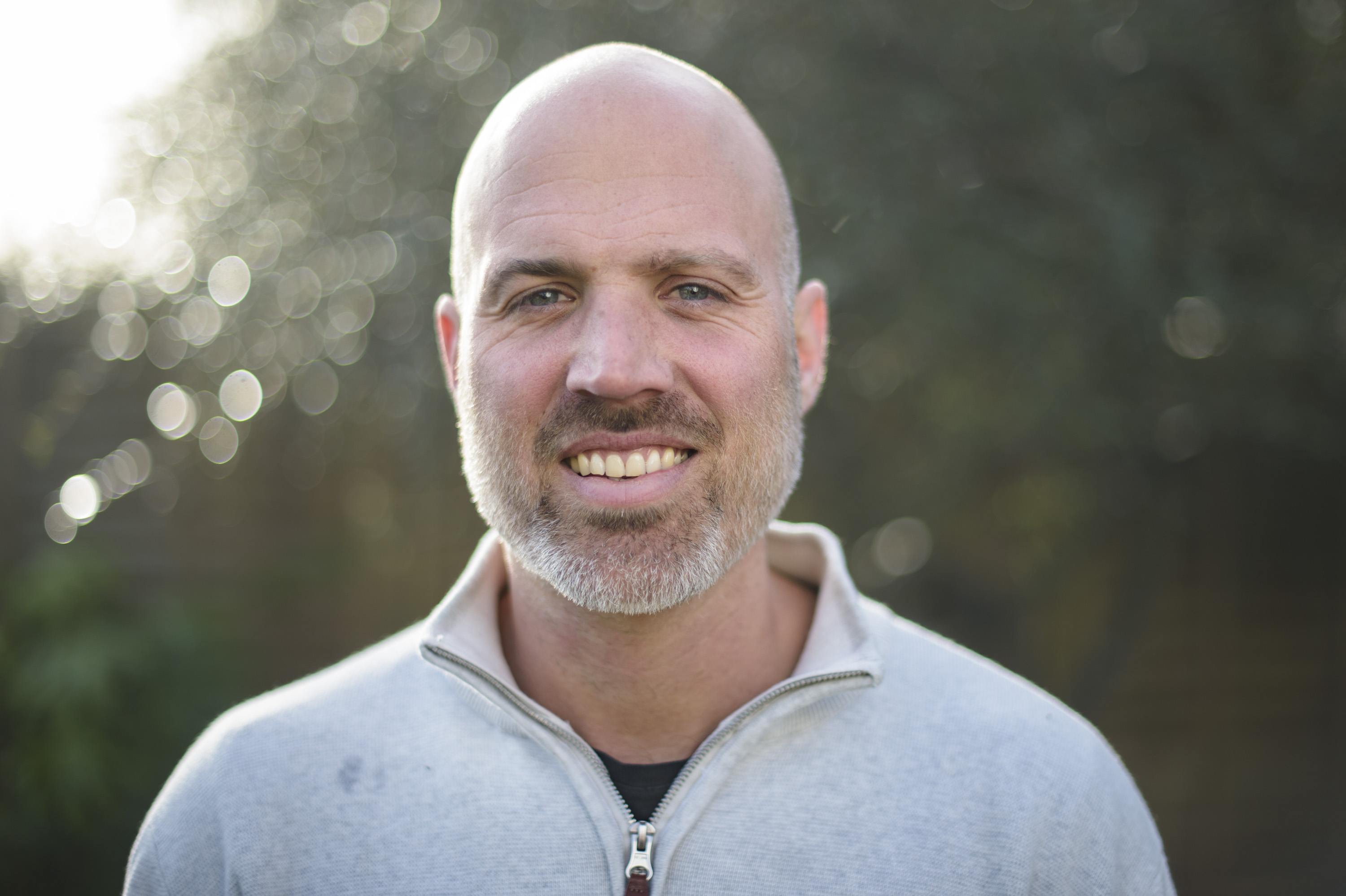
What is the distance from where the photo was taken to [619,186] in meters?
1.58

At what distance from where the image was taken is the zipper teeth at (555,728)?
1516 mm

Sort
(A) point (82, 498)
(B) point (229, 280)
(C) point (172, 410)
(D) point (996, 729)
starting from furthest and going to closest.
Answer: (A) point (82, 498)
(C) point (172, 410)
(B) point (229, 280)
(D) point (996, 729)

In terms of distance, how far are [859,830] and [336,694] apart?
1031mm

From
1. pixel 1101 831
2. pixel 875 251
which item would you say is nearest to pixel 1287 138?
pixel 875 251

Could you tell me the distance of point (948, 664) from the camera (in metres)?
1.81

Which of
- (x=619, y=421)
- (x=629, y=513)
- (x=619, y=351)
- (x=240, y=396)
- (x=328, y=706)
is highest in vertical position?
(x=240, y=396)

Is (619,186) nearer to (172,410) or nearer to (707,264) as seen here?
(707,264)

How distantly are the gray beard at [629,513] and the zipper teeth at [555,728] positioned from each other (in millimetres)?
202

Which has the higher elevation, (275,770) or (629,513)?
(629,513)

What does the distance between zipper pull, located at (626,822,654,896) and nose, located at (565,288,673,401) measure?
0.73 metres

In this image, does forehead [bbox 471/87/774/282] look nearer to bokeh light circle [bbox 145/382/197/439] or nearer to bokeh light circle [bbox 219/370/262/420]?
bokeh light circle [bbox 219/370/262/420]

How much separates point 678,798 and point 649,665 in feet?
0.83

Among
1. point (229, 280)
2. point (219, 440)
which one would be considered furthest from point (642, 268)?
point (219, 440)

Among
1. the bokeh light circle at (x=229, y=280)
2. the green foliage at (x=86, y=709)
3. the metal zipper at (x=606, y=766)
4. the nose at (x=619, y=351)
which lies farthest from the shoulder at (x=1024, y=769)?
the green foliage at (x=86, y=709)
